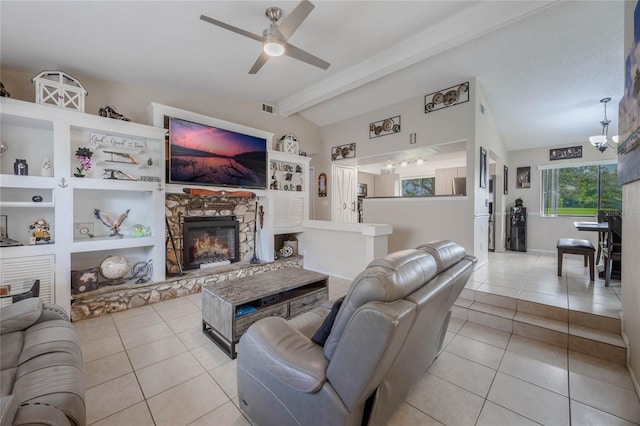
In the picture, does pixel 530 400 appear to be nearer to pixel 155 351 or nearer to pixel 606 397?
pixel 606 397

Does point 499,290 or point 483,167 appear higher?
point 483,167

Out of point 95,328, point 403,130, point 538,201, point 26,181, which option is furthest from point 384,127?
point 95,328

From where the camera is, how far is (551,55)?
319cm

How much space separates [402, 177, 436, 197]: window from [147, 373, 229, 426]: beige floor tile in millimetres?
6793

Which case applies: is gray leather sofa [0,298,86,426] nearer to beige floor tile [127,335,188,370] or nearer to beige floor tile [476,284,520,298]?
beige floor tile [127,335,188,370]

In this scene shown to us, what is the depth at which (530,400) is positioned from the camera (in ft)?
5.57

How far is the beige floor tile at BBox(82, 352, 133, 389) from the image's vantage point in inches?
73.4

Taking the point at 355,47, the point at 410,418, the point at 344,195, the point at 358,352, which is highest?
the point at 355,47

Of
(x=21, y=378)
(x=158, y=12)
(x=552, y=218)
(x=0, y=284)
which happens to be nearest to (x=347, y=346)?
(x=21, y=378)

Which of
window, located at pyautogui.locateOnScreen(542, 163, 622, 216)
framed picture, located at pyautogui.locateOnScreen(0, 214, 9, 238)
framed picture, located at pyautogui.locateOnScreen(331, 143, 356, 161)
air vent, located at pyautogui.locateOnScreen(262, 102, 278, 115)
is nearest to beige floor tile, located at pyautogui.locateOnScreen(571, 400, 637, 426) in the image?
framed picture, located at pyautogui.locateOnScreen(331, 143, 356, 161)

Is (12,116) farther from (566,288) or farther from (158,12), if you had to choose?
(566,288)

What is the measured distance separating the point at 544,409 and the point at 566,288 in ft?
7.29

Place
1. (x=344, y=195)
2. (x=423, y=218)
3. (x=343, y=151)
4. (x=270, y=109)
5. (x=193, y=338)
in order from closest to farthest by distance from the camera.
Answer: (x=193, y=338), (x=423, y=218), (x=270, y=109), (x=343, y=151), (x=344, y=195)

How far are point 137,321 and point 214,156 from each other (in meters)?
2.46
